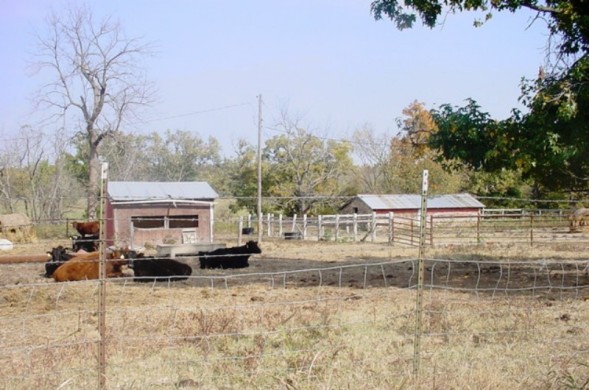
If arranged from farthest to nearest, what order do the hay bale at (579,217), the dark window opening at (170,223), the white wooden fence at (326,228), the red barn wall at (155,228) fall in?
1. the white wooden fence at (326,228)
2. the hay bale at (579,217)
3. the dark window opening at (170,223)
4. the red barn wall at (155,228)

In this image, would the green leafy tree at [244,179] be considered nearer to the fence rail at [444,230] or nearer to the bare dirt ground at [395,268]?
the fence rail at [444,230]

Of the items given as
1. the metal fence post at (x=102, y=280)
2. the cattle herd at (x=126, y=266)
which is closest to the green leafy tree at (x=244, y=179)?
the cattle herd at (x=126, y=266)

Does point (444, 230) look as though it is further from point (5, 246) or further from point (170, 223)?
point (5, 246)

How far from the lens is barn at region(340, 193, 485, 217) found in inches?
1861

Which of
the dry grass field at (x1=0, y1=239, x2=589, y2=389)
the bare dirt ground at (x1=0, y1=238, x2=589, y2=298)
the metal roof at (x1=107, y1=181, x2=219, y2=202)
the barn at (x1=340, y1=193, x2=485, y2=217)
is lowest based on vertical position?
the bare dirt ground at (x1=0, y1=238, x2=589, y2=298)

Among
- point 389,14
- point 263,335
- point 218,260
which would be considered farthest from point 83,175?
point 263,335

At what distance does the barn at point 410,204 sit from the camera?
47.3 m

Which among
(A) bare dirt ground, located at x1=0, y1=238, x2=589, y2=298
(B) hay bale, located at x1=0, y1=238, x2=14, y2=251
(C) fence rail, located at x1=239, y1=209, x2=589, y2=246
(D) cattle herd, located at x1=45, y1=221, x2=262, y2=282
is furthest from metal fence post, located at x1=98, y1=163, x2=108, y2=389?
(C) fence rail, located at x1=239, y1=209, x2=589, y2=246

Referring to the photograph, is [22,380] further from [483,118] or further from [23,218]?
[23,218]

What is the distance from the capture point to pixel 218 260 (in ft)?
60.1

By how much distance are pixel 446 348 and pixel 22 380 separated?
4230mm

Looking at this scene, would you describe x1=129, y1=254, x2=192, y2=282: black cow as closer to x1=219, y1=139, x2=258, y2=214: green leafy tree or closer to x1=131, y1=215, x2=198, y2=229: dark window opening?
x1=131, y1=215, x2=198, y2=229: dark window opening

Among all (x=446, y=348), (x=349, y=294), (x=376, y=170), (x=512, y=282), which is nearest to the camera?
(x=446, y=348)

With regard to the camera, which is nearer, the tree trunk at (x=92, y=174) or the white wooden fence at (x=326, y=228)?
the white wooden fence at (x=326, y=228)
